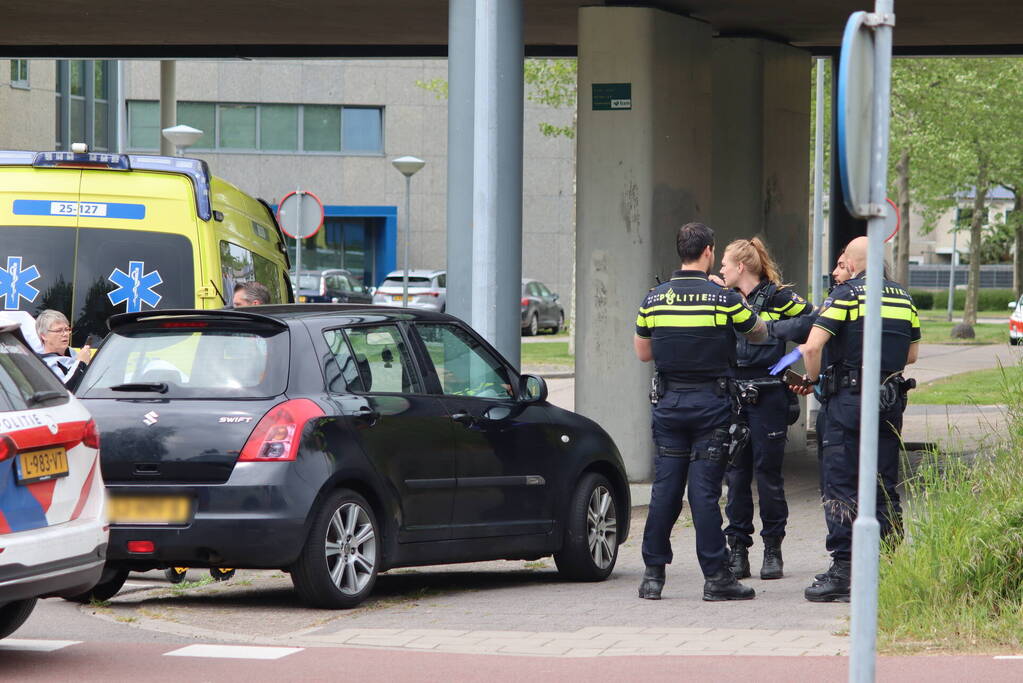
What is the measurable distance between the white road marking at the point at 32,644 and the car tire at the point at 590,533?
3196 mm

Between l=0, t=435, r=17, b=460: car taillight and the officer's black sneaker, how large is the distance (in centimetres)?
383

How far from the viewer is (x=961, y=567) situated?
7434 millimetres

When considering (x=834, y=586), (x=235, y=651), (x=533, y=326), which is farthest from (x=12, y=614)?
(x=533, y=326)

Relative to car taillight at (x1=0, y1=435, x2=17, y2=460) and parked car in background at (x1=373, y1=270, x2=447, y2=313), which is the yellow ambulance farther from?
parked car in background at (x1=373, y1=270, x2=447, y2=313)

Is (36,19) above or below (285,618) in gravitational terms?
above

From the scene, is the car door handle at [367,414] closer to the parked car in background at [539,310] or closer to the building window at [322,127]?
the parked car in background at [539,310]

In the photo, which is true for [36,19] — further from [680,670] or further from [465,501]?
[680,670]

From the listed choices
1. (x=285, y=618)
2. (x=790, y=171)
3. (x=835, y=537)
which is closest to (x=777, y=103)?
(x=790, y=171)

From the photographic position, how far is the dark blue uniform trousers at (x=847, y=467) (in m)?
8.60

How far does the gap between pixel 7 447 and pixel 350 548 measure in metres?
2.37

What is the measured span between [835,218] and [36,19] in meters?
9.46

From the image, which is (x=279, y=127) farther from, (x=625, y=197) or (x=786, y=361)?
(x=786, y=361)

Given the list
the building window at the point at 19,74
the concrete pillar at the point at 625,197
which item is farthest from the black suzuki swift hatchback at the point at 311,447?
the building window at the point at 19,74

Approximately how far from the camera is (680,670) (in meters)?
6.67
